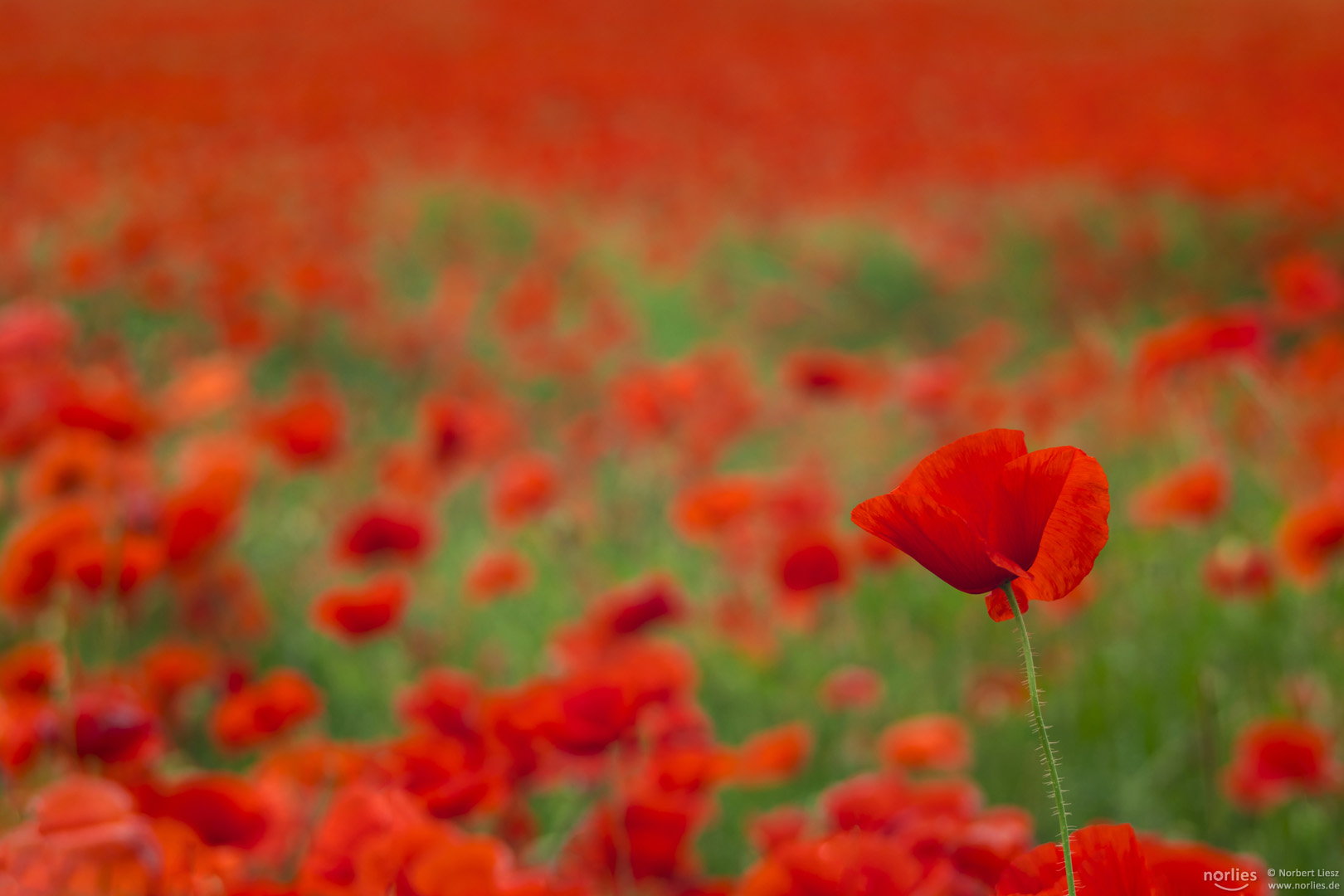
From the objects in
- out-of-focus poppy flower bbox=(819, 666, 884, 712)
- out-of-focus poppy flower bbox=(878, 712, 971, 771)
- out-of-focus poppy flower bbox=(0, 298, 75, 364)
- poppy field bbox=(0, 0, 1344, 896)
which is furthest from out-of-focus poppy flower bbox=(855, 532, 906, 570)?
out-of-focus poppy flower bbox=(0, 298, 75, 364)

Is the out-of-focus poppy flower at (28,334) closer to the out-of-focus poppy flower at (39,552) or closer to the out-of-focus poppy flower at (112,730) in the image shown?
the out-of-focus poppy flower at (39,552)

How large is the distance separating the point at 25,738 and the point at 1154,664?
117cm

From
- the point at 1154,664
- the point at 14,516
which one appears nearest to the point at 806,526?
the point at 1154,664

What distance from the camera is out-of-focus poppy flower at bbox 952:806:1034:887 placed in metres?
0.49

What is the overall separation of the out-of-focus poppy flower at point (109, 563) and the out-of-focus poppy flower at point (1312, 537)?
1140 millimetres

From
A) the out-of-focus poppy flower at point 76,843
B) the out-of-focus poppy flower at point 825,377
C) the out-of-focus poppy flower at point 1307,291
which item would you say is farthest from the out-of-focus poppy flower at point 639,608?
the out-of-focus poppy flower at point 1307,291

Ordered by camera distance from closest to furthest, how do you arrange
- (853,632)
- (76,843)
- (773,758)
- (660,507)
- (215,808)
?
(76,843), (215,808), (773,758), (853,632), (660,507)

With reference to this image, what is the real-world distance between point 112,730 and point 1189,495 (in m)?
1.09

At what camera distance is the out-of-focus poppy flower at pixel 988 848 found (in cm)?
49

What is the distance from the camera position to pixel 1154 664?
124 cm

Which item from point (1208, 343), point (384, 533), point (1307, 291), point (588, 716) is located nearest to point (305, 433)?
point (384, 533)

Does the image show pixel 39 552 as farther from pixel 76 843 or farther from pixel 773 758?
pixel 773 758

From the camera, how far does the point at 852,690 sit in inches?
44.8

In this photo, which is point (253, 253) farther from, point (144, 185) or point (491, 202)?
point (491, 202)
